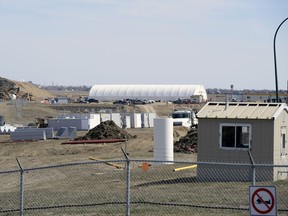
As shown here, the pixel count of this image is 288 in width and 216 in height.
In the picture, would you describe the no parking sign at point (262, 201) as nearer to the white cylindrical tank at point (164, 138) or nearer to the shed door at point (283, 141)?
the shed door at point (283, 141)

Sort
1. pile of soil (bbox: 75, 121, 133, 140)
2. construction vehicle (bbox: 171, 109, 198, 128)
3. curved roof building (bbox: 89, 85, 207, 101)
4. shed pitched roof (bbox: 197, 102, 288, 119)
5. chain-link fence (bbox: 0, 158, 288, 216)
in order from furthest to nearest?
1. curved roof building (bbox: 89, 85, 207, 101)
2. construction vehicle (bbox: 171, 109, 198, 128)
3. pile of soil (bbox: 75, 121, 133, 140)
4. shed pitched roof (bbox: 197, 102, 288, 119)
5. chain-link fence (bbox: 0, 158, 288, 216)

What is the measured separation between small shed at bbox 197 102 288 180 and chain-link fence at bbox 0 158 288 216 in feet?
0.77

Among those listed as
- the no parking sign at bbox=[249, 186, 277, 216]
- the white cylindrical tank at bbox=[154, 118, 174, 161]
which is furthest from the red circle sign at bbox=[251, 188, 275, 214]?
the white cylindrical tank at bbox=[154, 118, 174, 161]

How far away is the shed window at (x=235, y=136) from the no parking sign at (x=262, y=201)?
11.0 metres

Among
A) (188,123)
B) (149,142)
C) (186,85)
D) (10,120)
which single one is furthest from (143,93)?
(149,142)

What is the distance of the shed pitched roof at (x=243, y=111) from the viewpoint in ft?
73.9

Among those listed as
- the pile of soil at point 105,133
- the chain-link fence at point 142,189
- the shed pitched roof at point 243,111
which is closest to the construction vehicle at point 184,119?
the pile of soil at point 105,133

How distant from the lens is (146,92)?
550 ft

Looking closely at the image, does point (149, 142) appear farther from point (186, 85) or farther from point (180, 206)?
point (186, 85)

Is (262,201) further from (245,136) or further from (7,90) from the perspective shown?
(7,90)

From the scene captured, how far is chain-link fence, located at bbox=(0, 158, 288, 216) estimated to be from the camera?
16672 mm

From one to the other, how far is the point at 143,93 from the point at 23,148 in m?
123

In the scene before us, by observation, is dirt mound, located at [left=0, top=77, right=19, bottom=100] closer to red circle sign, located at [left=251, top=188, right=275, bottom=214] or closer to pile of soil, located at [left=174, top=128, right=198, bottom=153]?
pile of soil, located at [left=174, top=128, right=198, bottom=153]

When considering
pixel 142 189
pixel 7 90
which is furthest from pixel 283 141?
pixel 7 90
